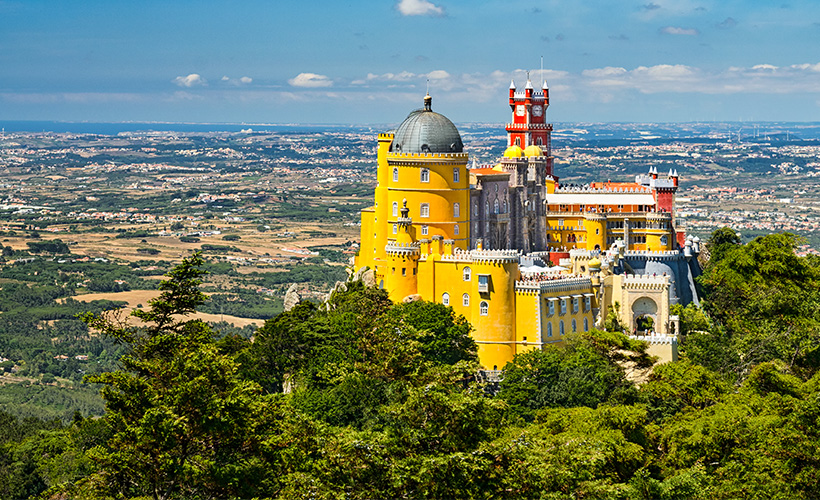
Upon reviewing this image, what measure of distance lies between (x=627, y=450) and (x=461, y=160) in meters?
38.8

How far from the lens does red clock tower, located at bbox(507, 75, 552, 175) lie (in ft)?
395

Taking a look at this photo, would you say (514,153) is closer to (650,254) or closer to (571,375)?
(650,254)

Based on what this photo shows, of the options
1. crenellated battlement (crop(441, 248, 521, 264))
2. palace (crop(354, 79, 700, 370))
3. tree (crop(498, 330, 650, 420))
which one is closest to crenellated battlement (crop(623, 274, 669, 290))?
palace (crop(354, 79, 700, 370))

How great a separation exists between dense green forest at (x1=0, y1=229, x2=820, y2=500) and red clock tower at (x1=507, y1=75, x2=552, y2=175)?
37.5 meters

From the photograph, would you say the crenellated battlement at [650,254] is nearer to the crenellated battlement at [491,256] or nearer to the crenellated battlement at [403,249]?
the crenellated battlement at [491,256]

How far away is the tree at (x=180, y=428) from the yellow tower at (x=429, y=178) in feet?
137

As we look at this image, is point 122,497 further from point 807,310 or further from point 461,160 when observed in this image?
point 807,310

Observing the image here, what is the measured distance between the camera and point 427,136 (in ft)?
302

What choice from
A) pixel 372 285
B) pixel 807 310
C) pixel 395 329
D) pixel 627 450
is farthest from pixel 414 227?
pixel 627 450

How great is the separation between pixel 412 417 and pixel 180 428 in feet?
29.5

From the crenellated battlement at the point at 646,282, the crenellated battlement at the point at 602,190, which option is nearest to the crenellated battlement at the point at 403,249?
the crenellated battlement at the point at 646,282

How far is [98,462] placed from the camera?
48062 mm

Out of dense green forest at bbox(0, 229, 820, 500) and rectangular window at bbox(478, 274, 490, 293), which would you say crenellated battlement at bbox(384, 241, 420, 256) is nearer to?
dense green forest at bbox(0, 229, 820, 500)

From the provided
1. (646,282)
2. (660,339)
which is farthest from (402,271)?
(660,339)
